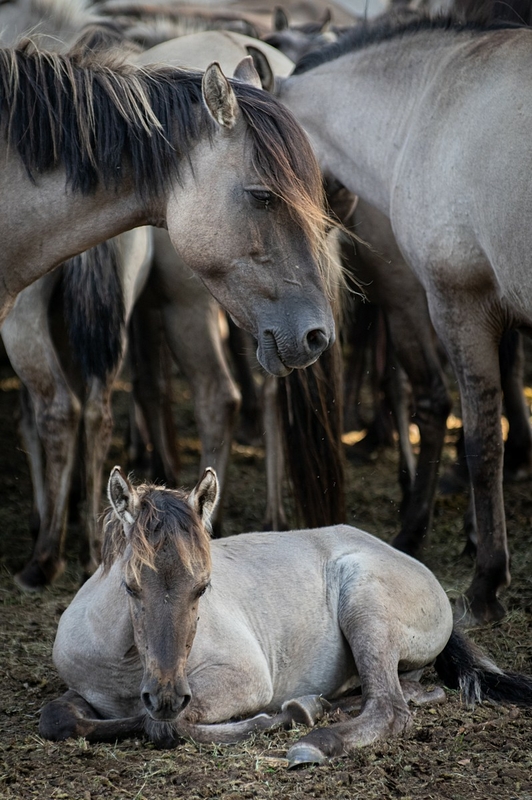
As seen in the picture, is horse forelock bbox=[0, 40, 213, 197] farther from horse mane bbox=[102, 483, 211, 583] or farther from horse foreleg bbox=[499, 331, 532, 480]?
horse foreleg bbox=[499, 331, 532, 480]

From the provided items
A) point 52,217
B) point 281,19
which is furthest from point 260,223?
point 281,19

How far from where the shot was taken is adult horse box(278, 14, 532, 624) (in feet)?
13.1

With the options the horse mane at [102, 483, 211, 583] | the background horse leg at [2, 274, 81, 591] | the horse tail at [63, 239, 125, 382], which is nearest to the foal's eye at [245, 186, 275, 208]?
the horse mane at [102, 483, 211, 583]

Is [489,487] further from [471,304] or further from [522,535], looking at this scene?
[522,535]

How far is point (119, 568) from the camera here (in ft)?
11.1

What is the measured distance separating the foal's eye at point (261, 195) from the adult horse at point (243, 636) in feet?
2.94

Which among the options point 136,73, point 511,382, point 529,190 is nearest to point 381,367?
point 511,382

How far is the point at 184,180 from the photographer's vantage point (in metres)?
3.31

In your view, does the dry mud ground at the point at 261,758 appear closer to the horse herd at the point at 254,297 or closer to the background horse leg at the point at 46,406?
the horse herd at the point at 254,297

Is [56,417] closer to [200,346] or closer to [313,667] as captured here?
[200,346]

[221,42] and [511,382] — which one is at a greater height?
[221,42]

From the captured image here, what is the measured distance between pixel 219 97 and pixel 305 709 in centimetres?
202

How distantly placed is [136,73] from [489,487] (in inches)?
88.6

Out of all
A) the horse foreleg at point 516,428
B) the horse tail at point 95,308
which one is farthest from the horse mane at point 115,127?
the horse foreleg at point 516,428
